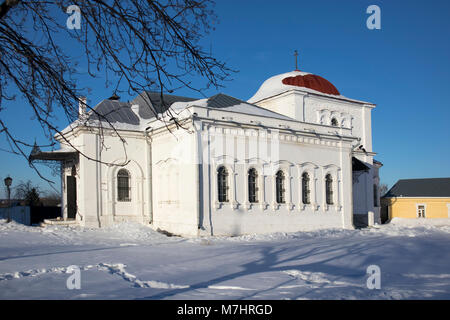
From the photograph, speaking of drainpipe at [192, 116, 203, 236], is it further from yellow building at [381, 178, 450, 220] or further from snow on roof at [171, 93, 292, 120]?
yellow building at [381, 178, 450, 220]

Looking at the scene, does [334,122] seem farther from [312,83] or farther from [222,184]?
[222,184]

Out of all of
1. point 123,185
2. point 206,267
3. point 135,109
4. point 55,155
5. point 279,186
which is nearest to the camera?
point 206,267

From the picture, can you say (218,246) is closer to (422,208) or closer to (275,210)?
(275,210)

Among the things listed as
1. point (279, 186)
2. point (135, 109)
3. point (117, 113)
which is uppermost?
point (135, 109)

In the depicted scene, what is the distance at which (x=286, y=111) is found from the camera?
26953mm

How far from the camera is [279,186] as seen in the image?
2131 cm

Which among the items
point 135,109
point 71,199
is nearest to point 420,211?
point 135,109

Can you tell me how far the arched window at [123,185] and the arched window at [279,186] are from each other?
23.7ft

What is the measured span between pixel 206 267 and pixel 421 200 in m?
36.8

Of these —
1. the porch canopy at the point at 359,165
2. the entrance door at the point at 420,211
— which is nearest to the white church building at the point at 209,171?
the porch canopy at the point at 359,165

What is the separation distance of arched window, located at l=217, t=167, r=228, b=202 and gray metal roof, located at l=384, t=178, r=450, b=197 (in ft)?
98.6
